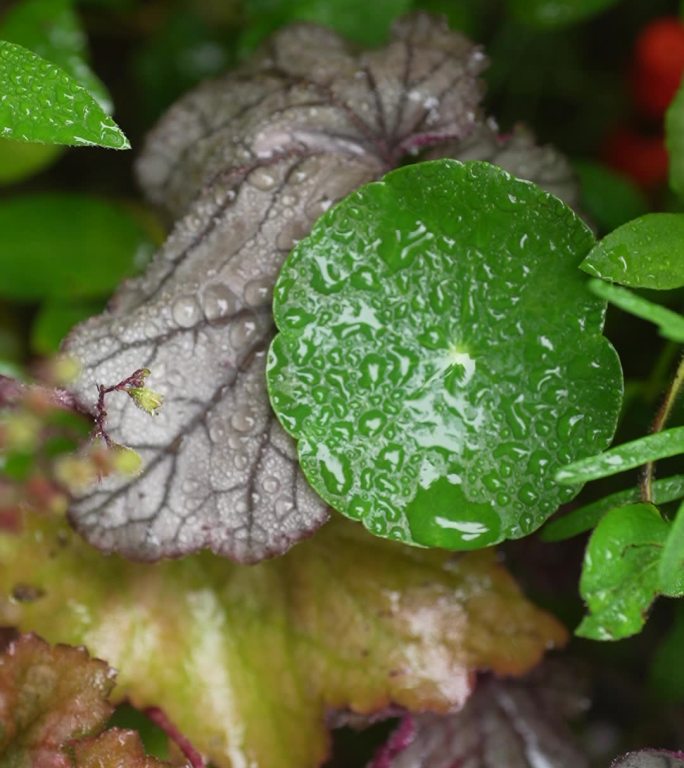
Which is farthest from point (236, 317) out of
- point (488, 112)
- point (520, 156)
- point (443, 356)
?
point (488, 112)

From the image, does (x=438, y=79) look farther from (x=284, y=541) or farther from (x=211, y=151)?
(x=284, y=541)

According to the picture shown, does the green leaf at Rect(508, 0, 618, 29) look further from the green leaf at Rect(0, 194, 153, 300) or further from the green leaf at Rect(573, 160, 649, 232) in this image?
the green leaf at Rect(0, 194, 153, 300)

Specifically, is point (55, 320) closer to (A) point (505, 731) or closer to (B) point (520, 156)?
(B) point (520, 156)

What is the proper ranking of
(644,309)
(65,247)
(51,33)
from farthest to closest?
(65,247) < (51,33) < (644,309)

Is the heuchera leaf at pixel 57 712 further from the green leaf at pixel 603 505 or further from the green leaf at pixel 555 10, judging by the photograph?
the green leaf at pixel 555 10

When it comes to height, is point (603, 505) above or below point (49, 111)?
below

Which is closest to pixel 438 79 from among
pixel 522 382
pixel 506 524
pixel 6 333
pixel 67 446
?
pixel 522 382
